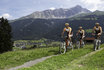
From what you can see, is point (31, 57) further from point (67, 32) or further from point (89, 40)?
point (89, 40)

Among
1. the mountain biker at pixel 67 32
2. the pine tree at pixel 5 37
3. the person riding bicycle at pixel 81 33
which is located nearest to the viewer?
the mountain biker at pixel 67 32

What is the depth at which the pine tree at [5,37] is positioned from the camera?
61056mm

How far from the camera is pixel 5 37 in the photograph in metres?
63.8

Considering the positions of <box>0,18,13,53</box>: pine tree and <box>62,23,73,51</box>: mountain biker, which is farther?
<box>0,18,13,53</box>: pine tree

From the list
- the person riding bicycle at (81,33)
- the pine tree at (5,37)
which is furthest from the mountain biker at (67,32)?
the pine tree at (5,37)

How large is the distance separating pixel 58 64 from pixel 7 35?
54953 millimetres

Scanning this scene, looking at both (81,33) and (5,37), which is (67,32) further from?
(5,37)

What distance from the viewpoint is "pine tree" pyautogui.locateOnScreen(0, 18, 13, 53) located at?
61056 mm

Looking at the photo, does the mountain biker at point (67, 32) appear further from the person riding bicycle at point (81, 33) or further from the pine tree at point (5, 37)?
the pine tree at point (5, 37)

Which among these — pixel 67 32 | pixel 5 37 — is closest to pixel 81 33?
pixel 67 32

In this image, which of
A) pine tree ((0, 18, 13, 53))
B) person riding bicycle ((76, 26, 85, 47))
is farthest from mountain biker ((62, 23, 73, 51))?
pine tree ((0, 18, 13, 53))

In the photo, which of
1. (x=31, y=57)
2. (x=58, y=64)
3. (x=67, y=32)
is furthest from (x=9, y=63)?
(x=67, y=32)

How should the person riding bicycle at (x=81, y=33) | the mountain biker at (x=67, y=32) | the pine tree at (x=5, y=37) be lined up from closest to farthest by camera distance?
1. the mountain biker at (x=67, y=32)
2. the person riding bicycle at (x=81, y=33)
3. the pine tree at (x=5, y=37)

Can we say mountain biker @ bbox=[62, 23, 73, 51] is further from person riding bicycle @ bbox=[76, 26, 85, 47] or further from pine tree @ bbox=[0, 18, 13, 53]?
pine tree @ bbox=[0, 18, 13, 53]
